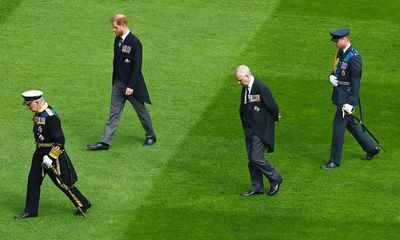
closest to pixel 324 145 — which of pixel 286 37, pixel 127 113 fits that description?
pixel 127 113

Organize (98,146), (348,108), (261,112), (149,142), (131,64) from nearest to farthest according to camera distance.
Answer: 1. (261,112)
2. (348,108)
3. (131,64)
4. (98,146)
5. (149,142)

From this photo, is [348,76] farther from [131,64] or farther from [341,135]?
[131,64]

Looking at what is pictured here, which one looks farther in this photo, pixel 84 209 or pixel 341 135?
pixel 341 135

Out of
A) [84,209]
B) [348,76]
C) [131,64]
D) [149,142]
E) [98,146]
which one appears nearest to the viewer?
[84,209]

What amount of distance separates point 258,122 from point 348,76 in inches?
79.2

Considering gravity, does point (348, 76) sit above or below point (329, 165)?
above

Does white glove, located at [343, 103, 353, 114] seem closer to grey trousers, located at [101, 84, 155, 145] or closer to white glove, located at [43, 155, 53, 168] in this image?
grey trousers, located at [101, 84, 155, 145]

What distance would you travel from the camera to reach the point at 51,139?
1833cm

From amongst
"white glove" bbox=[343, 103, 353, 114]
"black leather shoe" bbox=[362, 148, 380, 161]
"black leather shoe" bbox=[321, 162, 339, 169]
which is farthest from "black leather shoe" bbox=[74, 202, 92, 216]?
"black leather shoe" bbox=[362, 148, 380, 161]

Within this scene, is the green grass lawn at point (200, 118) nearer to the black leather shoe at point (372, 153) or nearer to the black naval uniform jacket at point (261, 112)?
the black leather shoe at point (372, 153)

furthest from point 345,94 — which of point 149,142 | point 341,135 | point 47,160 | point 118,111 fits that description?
point 47,160

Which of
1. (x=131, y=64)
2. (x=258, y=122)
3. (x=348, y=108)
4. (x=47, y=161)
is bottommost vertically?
(x=47, y=161)

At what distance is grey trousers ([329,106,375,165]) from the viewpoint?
66.8 feet

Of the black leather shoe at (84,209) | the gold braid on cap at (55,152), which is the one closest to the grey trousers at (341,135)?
the black leather shoe at (84,209)
